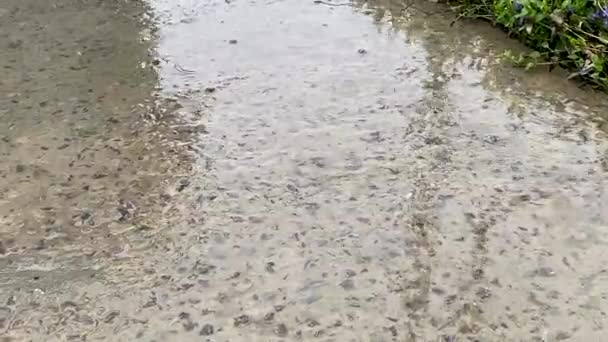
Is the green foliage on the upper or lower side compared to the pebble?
upper

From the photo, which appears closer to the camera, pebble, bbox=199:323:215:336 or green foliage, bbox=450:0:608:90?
pebble, bbox=199:323:215:336

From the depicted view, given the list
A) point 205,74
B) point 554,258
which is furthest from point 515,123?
point 205,74

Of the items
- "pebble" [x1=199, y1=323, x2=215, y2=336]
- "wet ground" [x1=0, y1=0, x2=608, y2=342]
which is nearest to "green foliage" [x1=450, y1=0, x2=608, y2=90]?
"wet ground" [x1=0, y1=0, x2=608, y2=342]

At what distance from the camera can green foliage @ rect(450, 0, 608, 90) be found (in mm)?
3080

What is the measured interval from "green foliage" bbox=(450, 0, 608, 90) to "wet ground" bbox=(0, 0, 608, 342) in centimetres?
9

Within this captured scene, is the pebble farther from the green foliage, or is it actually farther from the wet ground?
the green foliage

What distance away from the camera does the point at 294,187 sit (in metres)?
2.44

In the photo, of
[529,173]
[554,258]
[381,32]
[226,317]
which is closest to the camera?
[226,317]

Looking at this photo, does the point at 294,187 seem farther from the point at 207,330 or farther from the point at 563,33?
the point at 563,33

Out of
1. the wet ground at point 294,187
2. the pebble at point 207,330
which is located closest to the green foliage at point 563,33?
the wet ground at point 294,187

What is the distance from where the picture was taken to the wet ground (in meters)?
1.95

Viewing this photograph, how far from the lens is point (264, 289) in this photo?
2.02 meters

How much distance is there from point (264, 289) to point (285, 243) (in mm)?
207

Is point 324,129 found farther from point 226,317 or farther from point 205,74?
point 226,317
